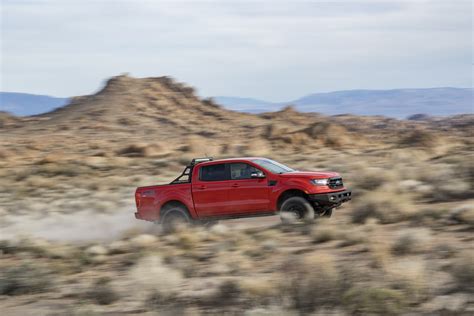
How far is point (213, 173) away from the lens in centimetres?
1526

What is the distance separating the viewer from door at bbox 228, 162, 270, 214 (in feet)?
48.3

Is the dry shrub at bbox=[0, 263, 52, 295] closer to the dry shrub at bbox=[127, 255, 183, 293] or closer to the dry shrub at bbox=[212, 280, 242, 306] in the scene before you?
the dry shrub at bbox=[127, 255, 183, 293]

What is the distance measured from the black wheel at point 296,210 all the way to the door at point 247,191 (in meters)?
0.43

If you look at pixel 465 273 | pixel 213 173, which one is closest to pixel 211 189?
pixel 213 173

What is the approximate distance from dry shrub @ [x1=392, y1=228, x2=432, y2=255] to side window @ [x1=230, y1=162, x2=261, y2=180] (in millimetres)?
4323

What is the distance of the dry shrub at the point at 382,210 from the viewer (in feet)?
47.3

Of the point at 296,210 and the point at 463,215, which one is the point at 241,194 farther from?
the point at 463,215

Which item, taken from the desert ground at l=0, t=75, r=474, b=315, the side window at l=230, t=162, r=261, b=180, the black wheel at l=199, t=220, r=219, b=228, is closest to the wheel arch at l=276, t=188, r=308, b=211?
the desert ground at l=0, t=75, r=474, b=315

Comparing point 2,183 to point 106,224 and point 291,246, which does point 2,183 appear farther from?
point 291,246

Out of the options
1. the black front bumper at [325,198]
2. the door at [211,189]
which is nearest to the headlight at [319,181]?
the black front bumper at [325,198]

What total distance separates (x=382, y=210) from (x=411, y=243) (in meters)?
3.44

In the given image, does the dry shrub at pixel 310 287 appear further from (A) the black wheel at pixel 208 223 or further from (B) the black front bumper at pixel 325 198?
(A) the black wheel at pixel 208 223

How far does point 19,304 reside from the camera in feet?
34.1

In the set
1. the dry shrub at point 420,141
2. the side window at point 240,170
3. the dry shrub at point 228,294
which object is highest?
the dry shrub at point 420,141
